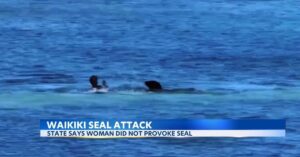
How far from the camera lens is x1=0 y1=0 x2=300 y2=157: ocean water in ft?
76.8

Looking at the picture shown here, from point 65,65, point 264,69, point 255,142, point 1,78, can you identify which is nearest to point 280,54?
point 264,69

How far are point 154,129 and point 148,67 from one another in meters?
11.8

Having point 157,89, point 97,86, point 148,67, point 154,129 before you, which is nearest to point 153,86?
point 157,89

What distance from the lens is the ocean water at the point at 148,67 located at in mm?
23422

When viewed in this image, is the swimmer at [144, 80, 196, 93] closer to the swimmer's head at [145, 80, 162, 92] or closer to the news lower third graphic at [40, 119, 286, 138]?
the swimmer's head at [145, 80, 162, 92]

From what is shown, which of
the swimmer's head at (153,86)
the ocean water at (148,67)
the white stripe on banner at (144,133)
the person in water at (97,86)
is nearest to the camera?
the white stripe on banner at (144,133)

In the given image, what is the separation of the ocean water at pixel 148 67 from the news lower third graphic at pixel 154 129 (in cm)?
26

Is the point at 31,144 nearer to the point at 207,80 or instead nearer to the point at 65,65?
the point at 207,80

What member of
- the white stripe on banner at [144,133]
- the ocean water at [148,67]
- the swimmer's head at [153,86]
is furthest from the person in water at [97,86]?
the white stripe on banner at [144,133]

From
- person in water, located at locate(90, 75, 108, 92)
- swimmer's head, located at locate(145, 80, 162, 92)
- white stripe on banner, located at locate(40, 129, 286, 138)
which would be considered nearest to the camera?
white stripe on banner, located at locate(40, 129, 286, 138)

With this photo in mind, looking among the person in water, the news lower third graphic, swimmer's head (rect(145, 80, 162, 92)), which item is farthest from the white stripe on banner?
swimmer's head (rect(145, 80, 162, 92))

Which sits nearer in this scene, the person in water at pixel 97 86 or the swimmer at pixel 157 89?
the person in water at pixel 97 86

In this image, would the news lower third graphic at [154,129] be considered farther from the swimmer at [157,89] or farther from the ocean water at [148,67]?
the swimmer at [157,89]

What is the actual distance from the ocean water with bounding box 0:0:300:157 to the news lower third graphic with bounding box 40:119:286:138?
258 millimetres
